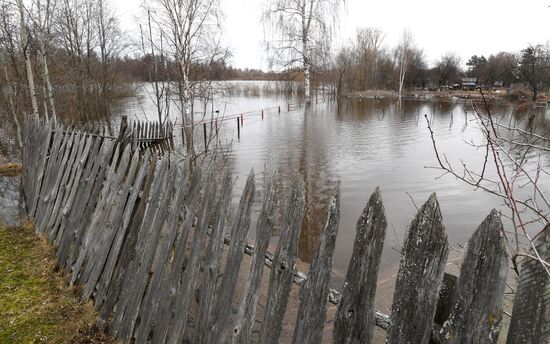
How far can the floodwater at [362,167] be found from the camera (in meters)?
6.27

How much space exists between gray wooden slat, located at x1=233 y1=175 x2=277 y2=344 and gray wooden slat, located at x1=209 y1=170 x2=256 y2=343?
0.10 m

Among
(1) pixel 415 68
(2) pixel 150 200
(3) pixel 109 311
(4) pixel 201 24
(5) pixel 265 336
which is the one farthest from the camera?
(1) pixel 415 68

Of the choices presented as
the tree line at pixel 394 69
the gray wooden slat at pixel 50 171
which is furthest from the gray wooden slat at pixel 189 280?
the tree line at pixel 394 69

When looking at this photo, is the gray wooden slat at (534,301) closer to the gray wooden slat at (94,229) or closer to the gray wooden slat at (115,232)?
the gray wooden slat at (115,232)

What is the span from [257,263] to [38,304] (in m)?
2.44

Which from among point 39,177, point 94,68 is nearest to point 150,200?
point 39,177

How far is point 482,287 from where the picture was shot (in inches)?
41.1

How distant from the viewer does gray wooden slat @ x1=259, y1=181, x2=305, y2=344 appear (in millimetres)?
1495

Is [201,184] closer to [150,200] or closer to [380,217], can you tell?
[150,200]

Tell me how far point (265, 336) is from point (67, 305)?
86.8 inches

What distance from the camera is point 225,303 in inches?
73.5

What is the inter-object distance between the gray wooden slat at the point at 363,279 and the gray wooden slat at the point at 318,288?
90 millimetres

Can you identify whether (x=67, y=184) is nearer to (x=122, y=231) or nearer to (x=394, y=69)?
(x=122, y=231)

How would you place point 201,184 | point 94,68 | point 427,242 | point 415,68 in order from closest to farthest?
point 427,242, point 201,184, point 94,68, point 415,68
